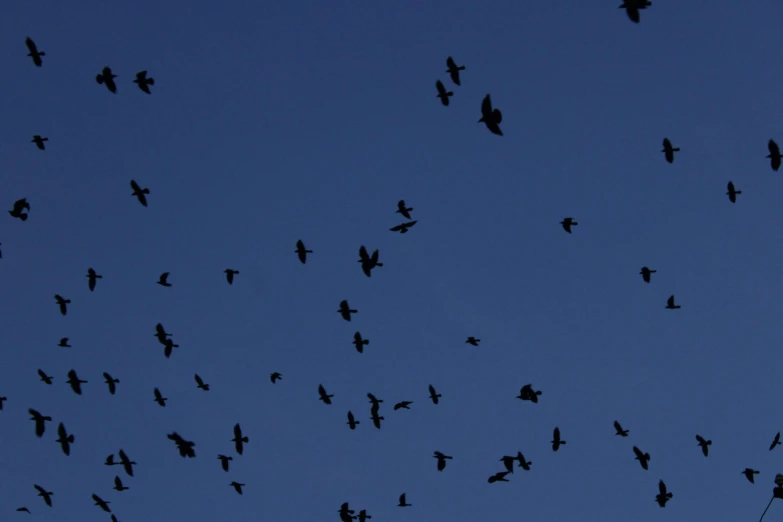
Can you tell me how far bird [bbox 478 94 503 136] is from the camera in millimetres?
38688

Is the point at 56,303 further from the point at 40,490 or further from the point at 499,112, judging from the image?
the point at 499,112

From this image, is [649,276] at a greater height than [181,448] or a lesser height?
greater

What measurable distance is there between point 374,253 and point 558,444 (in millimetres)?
11984

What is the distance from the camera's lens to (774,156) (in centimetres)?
4272

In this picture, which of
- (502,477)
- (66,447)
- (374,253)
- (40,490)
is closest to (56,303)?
(66,447)

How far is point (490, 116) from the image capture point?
1527 inches

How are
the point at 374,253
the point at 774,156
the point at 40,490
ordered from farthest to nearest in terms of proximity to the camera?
the point at 40,490 → the point at 374,253 → the point at 774,156

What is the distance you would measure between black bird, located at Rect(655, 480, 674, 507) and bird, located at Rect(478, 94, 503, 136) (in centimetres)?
1698

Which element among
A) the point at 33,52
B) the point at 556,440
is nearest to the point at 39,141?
the point at 33,52

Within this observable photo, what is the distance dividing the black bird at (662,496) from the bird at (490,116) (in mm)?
16984

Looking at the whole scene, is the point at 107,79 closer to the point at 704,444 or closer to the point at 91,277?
the point at 91,277

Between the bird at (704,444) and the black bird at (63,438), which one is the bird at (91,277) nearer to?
the black bird at (63,438)

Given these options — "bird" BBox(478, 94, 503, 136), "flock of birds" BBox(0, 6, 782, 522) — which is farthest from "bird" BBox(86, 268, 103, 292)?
"bird" BBox(478, 94, 503, 136)

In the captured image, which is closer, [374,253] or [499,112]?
[499,112]
